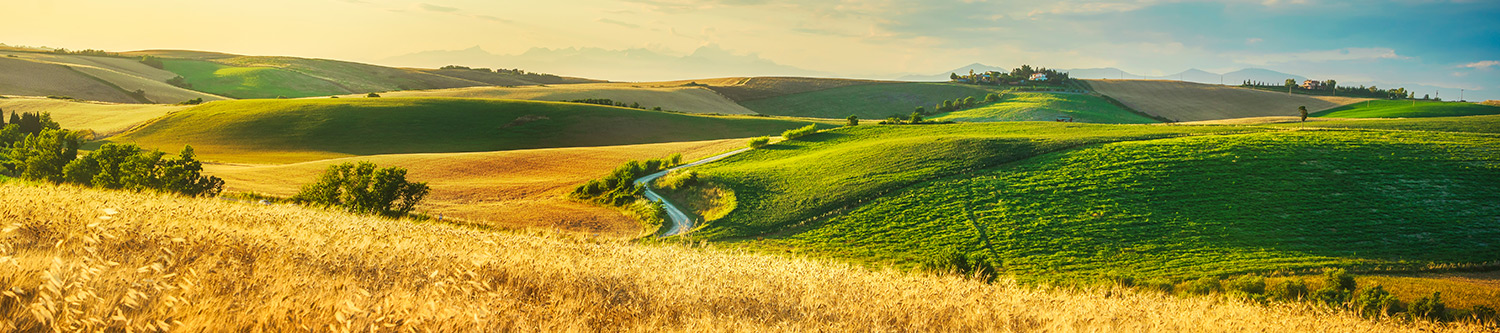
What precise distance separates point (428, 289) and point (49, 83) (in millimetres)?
131112

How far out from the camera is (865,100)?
14038 cm

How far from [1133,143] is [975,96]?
8843 centimetres

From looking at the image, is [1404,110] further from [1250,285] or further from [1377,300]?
[1377,300]

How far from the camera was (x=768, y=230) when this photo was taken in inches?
1292

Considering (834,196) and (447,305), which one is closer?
(447,305)

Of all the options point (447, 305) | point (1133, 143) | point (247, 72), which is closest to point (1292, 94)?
point (1133, 143)

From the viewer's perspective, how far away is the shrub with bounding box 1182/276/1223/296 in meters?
22.1

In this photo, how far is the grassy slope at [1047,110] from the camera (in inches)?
3706

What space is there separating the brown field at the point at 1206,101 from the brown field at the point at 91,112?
4856 inches

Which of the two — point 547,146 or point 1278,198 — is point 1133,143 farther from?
point 547,146

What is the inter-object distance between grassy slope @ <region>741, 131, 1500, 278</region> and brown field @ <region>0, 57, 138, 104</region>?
112 metres

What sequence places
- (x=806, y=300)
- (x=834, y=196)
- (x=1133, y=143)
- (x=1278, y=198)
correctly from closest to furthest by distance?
(x=806, y=300) → (x=1278, y=198) → (x=834, y=196) → (x=1133, y=143)

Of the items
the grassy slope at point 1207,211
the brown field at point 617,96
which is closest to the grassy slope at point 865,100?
the brown field at point 617,96

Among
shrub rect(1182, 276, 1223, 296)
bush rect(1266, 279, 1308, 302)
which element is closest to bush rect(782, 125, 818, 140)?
shrub rect(1182, 276, 1223, 296)
